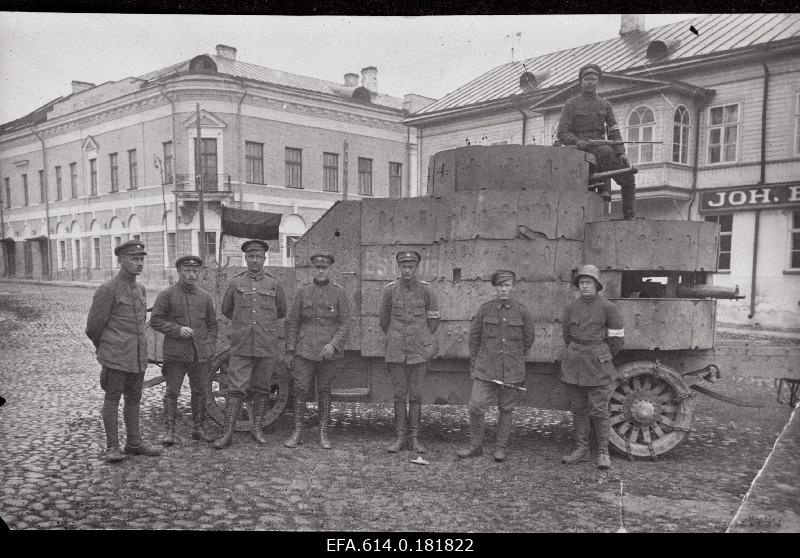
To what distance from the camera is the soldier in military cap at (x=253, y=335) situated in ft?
20.0

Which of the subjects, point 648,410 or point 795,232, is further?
point 795,232

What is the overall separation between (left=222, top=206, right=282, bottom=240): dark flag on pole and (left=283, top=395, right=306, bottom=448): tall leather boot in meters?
2.48

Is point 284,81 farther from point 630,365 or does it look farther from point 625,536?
point 625,536

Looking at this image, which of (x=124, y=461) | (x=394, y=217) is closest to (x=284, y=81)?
(x=394, y=217)

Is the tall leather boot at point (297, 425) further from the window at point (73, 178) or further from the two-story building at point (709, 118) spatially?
the two-story building at point (709, 118)

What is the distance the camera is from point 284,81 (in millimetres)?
8812

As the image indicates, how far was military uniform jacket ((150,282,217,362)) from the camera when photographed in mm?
5980

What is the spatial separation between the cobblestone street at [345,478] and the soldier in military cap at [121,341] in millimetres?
266

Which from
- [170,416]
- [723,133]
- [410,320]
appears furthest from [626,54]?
[170,416]

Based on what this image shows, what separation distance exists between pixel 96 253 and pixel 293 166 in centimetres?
583

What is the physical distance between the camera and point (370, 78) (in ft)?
22.3

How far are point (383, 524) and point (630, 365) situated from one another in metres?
2.83

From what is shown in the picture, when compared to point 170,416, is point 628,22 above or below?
above

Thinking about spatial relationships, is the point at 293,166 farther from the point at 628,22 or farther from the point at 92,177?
the point at 628,22
